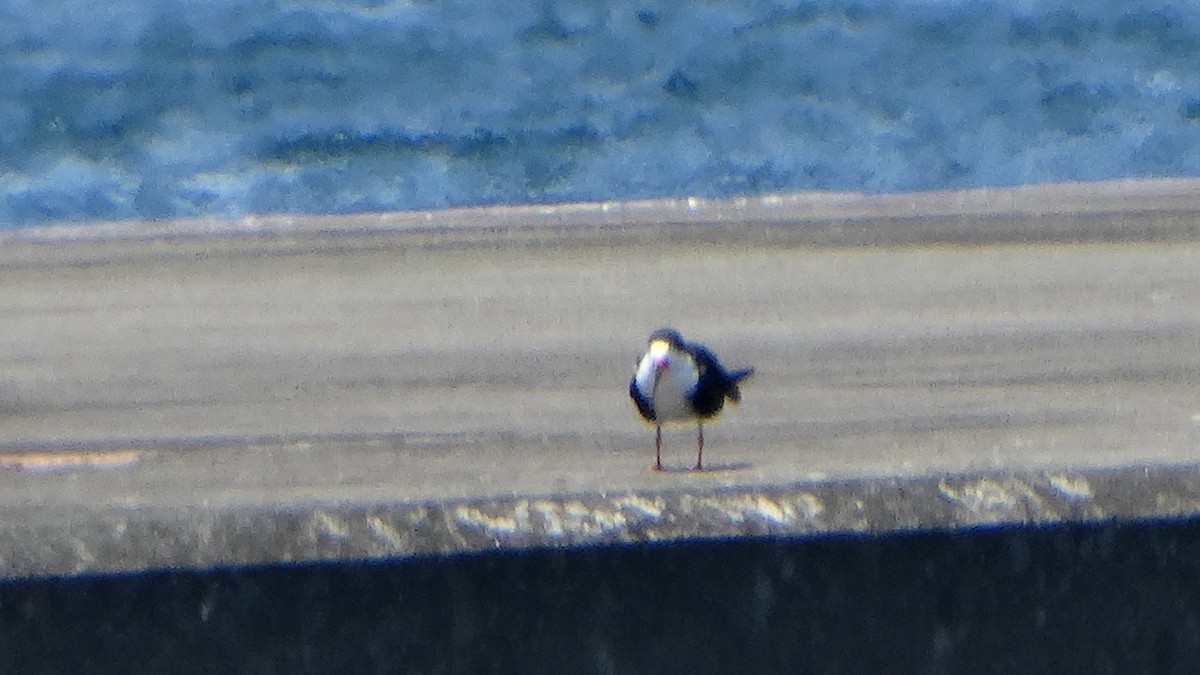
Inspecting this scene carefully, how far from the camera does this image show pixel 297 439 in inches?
143

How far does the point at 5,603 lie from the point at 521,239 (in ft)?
12.8

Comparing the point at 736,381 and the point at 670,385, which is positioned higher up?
the point at 670,385

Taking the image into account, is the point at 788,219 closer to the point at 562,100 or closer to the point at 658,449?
the point at 658,449

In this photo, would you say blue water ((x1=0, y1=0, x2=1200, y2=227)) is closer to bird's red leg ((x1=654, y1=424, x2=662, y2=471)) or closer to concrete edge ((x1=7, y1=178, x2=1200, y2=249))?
concrete edge ((x1=7, y1=178, x2=1200, y2=249))

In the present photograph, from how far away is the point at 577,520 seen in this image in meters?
2.32

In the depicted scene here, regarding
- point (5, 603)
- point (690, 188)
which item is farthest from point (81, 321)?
point (690, 188)

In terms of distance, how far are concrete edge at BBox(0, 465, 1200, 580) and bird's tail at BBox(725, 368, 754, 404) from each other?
120cm

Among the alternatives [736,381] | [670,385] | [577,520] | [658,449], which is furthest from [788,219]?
[577,520]

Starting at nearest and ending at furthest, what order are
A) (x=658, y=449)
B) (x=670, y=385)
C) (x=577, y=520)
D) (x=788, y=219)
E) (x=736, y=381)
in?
(x=577, y=520) → (x=670, y=385) → (x=658, y=449) → (x=736, y=381) → (x=788, y=219)

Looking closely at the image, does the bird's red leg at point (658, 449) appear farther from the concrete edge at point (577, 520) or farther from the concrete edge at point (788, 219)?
the concrete edge at point (788, 219)

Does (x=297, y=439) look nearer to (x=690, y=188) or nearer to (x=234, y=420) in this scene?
(x=234, y=420)

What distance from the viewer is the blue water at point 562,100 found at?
8688 millimetres

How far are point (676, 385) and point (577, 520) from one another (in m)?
1.05

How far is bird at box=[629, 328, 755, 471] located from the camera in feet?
11.0
